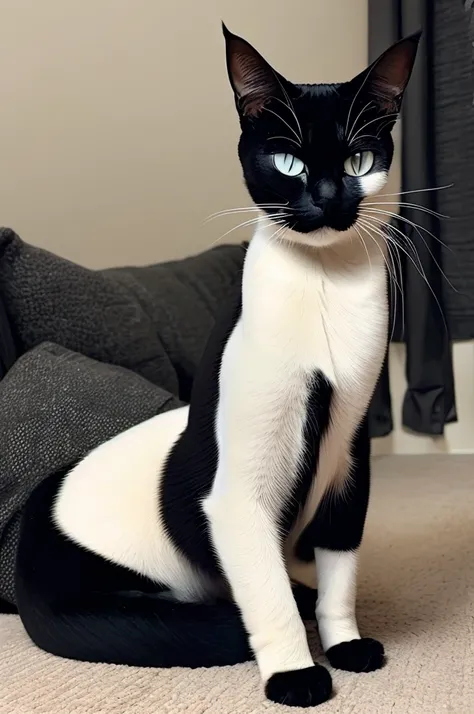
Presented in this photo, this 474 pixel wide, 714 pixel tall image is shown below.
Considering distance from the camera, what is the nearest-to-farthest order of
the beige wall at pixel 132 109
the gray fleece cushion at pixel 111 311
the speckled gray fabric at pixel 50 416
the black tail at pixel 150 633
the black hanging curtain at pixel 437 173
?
the black tail at pixel 150 633, the speckled gray fabric at pixel 50 416, the gray fleece cushion at pixel 111 311, the beige wall at pixel 132 109, the black hanging curtain at pixel 437 173

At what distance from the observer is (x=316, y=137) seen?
718mm

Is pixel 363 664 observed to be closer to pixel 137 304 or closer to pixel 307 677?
pixel 307 677

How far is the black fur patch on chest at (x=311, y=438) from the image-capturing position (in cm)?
74

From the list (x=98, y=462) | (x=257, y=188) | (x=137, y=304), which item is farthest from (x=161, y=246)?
(x=257, y=188)

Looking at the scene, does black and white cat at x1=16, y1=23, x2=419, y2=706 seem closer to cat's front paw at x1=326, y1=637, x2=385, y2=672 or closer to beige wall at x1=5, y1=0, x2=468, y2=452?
cat's front paw at x1=326, y1=637, x2=385, y2=672

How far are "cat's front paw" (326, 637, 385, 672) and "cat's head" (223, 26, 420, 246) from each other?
0.39 metres

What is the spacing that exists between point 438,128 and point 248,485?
5.36ft

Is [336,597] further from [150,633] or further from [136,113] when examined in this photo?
[136,113]

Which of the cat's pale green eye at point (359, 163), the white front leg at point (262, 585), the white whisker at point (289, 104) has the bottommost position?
the white front leg at point (262, 585)

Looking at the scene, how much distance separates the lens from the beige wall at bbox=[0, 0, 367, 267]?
1.78m

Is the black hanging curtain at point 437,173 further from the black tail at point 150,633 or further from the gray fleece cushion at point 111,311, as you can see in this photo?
the black tail at point 150,633

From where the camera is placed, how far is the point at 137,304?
1.48m

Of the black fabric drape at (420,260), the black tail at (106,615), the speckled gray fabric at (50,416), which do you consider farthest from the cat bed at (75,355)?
the black fabric drape at (420,260)

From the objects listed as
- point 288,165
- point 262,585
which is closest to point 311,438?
point 262,585
